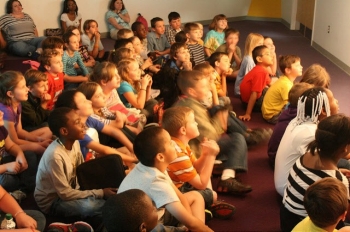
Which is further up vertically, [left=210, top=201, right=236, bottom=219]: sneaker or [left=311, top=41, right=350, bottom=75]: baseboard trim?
[left=210, top=201, right=236, bottom=219]: sneaker

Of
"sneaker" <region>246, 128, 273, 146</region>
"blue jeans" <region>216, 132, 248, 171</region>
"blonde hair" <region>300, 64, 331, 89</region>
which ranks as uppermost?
"blonde hair" <region>300, 64, 331, 89</region>

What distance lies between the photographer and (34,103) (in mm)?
3465

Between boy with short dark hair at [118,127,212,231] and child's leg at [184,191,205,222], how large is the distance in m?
0.14

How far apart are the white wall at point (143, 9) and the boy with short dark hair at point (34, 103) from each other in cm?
307

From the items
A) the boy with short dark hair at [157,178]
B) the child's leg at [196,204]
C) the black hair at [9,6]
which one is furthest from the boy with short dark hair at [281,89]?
the black hair at [9,6]

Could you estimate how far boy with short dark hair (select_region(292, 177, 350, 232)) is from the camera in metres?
1.79

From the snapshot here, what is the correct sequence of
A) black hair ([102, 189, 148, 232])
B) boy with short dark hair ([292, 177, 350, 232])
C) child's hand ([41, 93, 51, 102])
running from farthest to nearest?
child's hand ([41, 93, 51, 102])
boy with short dark hair ([292, 177, 350, 232])
black hair ([102, 189, 148, 232])

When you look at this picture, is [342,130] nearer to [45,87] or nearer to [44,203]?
[44,203]

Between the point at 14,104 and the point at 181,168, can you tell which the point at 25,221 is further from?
the point at 14,104

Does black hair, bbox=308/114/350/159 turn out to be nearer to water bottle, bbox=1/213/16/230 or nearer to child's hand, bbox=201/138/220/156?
child's hand, bbox=201/138/220/156

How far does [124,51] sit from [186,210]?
2.33m

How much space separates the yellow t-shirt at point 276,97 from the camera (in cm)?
393

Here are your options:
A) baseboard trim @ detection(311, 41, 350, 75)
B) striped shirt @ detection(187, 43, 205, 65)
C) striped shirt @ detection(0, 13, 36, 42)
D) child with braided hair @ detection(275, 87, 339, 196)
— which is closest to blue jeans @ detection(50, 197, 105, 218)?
child with braided hair @ detection(275, 87, 339, 196)

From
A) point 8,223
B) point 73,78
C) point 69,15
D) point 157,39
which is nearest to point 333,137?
point 8,223
